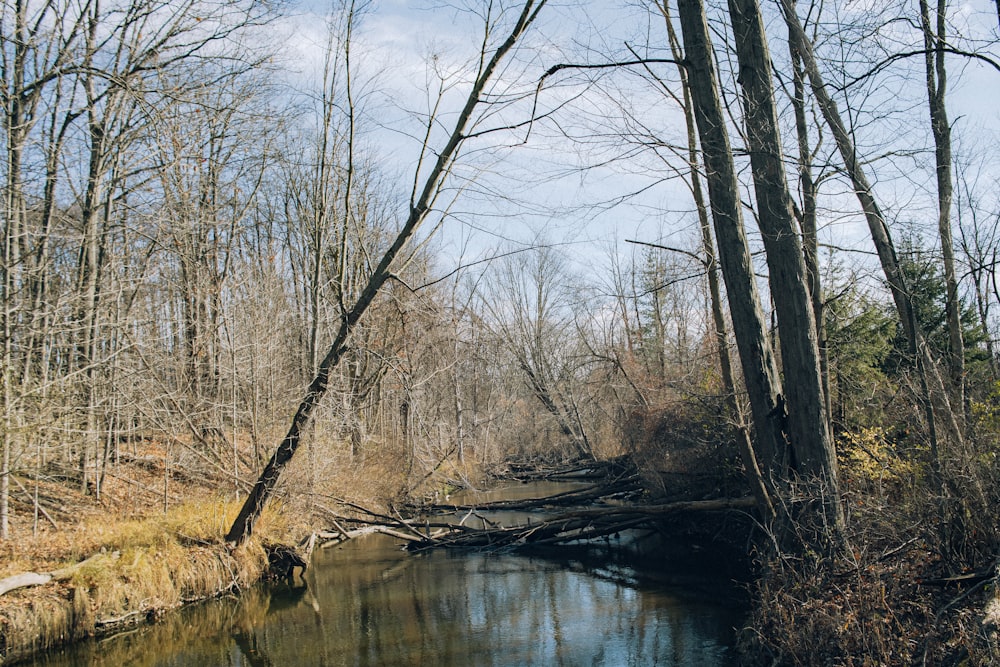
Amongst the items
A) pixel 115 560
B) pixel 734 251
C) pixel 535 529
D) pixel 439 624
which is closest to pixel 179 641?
pixel 115 560


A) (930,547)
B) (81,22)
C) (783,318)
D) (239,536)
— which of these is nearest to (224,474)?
(239,536)

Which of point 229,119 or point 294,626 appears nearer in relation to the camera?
point 294,626

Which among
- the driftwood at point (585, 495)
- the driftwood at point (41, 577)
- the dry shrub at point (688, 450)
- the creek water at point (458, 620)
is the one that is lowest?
the creek water at point (458, 620)

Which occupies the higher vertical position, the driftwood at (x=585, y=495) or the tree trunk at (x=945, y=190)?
the tree trunk at (x=945, y=190)

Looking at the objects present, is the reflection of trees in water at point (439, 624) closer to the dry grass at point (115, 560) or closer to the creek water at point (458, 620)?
the creek water at point (458, 620)

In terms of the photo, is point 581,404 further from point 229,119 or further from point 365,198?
point 229,119

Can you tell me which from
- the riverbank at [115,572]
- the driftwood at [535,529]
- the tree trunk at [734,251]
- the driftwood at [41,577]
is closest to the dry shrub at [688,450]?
the driftwood at [535,529]

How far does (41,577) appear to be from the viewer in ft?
30.8

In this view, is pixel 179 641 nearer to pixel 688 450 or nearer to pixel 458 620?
pixel 458 620

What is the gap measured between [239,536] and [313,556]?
9.26ft

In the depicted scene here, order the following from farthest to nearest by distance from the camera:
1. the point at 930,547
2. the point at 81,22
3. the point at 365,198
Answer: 1. the point at 365,198
2. the point at 81,22
3. the point at 930,547

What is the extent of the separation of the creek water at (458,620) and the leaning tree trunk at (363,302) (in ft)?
4.95

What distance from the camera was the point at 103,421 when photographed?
1357 cm

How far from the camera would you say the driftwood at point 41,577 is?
897 cm
